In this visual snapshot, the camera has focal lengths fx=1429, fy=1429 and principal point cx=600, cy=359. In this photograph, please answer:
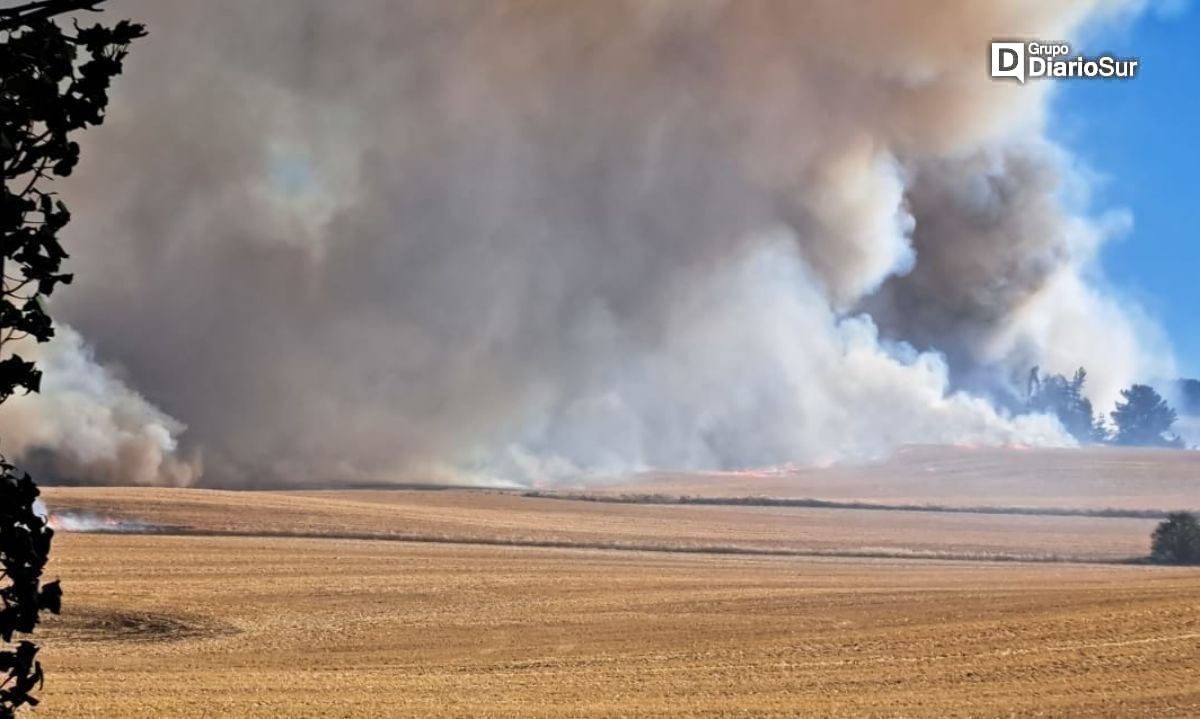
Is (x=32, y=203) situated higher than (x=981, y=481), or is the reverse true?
(x=981, y=481)

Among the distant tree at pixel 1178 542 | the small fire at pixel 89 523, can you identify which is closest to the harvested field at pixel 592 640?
the small fire at pixel 89 523

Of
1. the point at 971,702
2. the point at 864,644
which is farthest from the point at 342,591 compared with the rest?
the point at 971,702

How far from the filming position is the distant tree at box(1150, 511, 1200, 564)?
→ 4009cm

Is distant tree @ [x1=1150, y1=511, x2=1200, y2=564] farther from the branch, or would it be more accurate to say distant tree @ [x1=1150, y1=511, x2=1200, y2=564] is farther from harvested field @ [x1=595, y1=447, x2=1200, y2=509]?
the branch

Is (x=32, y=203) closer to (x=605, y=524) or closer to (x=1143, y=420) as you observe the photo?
(x=605, y=524)

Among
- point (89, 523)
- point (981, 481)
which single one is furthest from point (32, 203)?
point (981, 481)

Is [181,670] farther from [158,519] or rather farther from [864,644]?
[158,519]

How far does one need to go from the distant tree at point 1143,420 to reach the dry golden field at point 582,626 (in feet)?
315

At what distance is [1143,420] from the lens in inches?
5320

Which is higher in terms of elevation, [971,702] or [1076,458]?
[1076,458]

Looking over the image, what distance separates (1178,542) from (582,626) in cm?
2347

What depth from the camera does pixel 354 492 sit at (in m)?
56.8

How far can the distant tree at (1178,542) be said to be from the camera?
132 feet

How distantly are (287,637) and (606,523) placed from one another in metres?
26.6
